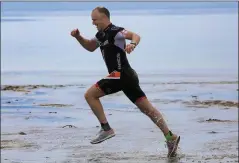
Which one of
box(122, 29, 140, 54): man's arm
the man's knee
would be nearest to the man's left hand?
box(122, 29, 140, 54): man's arm

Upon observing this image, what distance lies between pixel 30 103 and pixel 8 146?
17.9 ft

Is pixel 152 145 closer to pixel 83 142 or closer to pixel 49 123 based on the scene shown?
pixel 83 142

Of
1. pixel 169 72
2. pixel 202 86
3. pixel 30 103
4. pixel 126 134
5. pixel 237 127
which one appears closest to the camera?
pixel 126 134

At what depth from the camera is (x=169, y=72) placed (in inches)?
905

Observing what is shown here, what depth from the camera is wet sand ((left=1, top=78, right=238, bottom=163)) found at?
10.0 meters

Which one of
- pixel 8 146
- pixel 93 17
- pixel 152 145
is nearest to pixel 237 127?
pixel 152 145

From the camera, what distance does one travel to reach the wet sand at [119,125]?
32.9 feet

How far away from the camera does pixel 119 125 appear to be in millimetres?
12922

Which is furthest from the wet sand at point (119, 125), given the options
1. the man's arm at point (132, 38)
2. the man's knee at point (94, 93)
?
the man's arm at point (132, 38)

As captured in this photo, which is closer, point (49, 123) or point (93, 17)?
point (93, 17)

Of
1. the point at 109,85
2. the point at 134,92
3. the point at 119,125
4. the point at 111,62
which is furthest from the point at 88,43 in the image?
the point at 119,125

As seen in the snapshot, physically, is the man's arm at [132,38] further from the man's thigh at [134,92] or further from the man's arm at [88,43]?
the man's thigh at [134,92]

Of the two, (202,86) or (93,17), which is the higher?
(93,17)

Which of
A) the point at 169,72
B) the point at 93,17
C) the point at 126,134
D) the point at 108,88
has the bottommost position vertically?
the point at 169,72
